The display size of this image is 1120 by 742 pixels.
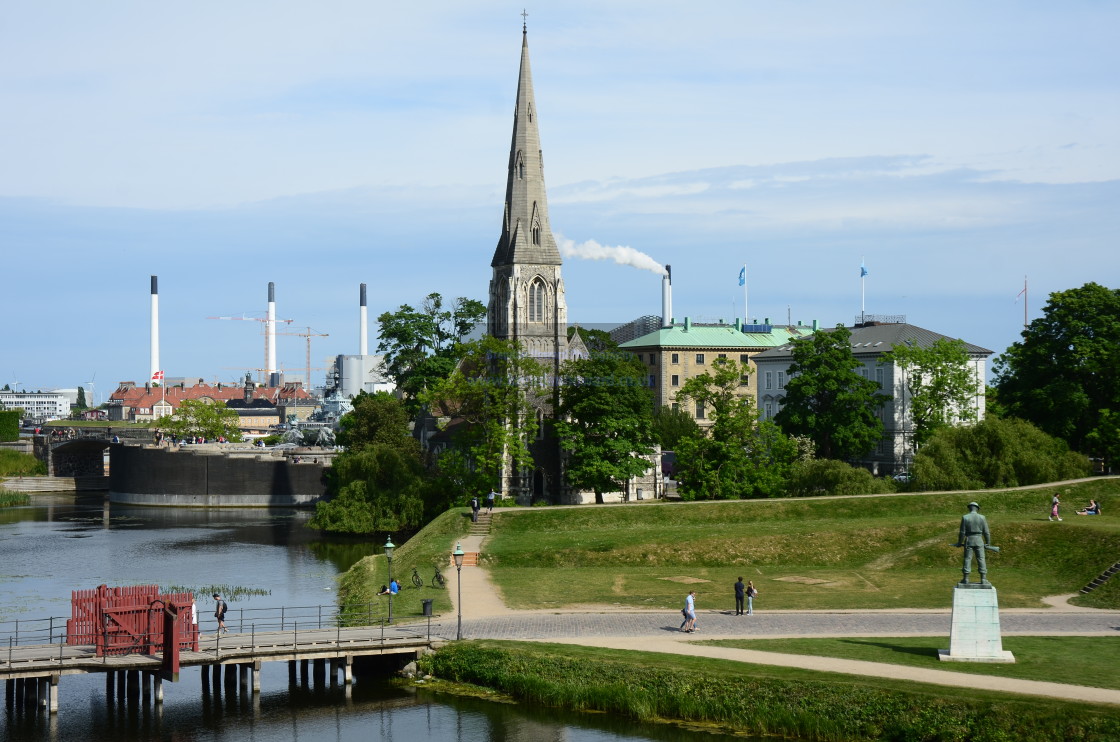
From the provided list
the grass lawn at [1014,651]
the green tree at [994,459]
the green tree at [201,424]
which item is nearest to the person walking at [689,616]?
the grass lawn at [1014,651]

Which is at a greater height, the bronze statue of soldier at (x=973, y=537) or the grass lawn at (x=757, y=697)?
the bronze statue of soldier at (x=973, y=537)

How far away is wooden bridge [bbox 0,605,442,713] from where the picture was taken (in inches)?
1828

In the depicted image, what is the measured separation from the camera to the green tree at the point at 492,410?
302ft

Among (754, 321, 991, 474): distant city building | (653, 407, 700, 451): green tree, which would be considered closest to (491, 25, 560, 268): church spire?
(754, 321, 991, 474): distant city building

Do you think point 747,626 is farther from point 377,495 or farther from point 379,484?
point 379,484

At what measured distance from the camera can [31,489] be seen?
154000 mm

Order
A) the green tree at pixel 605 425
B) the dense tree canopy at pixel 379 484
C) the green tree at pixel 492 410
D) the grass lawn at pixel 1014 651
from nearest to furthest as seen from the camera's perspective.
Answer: the grass lawn at pixel 1014 651 → the green tree at pixel 605 425 → the green tree at pixel 492 410 → the dense tree canopy at pixel 379 484

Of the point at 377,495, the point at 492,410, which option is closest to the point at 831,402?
the point at 492,410

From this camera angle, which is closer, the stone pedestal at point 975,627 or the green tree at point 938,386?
the stone pedestal at point 975,627

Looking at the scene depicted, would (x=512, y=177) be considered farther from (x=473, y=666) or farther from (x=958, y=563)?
(x=473, y=666)

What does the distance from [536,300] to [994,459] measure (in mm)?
34535

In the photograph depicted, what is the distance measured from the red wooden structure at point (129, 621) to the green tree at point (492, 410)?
138 ft

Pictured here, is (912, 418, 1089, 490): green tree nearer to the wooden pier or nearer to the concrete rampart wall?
the wooden pier

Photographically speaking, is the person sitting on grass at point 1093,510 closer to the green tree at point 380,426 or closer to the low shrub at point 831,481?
the low shrub at point 831,481
